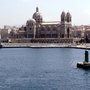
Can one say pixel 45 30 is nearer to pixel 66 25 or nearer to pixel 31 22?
pixel 31 22

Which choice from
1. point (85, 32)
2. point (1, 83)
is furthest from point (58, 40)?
point (1, 83)

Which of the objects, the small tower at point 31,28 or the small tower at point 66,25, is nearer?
the small tower at point 66,25

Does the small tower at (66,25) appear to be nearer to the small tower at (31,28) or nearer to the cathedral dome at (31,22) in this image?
the cathedral dome at (31,22)

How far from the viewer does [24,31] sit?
144250mm

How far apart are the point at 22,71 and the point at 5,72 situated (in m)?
1.81

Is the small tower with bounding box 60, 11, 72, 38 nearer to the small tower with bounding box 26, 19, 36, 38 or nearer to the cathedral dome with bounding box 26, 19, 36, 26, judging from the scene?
the cathedral dome with bounding box 26, 19, 36, 26

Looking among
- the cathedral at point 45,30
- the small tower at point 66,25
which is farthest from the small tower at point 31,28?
the small tower at point 66,25

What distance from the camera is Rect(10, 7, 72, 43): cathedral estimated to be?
136m

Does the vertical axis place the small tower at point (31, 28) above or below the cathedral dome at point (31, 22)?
below

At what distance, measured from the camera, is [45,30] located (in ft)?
457

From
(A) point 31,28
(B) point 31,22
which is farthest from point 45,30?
(B) point 31,22

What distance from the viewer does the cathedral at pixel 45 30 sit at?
136250 millimetres

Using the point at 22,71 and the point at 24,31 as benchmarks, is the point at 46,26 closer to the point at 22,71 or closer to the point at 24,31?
the point at 24,31

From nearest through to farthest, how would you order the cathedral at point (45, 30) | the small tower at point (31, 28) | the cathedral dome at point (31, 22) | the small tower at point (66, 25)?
the cathedral at point (45, 30)
the small tower at point (66, 25)
the cathedral dome at point (31, 22)
the small tower at point (31, 28)
